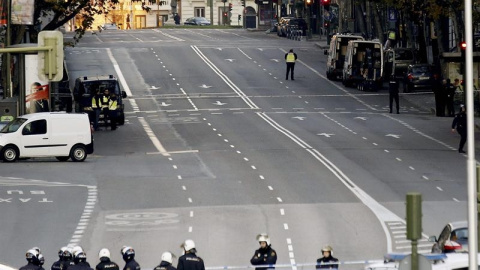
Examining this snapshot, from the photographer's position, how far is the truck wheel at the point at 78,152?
4494 cm

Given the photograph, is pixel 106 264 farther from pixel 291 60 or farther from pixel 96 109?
pixel 291 60

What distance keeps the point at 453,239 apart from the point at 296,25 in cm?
8881

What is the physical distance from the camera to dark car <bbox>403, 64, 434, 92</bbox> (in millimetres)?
69562

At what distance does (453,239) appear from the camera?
24.2 metres

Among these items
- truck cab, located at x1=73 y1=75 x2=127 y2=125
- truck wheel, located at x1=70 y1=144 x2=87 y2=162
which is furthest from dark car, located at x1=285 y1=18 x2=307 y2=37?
truck wheel, located at x1=70 y1=144 x2=87 y2=162

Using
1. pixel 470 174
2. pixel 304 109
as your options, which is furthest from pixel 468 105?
pixel 304 109

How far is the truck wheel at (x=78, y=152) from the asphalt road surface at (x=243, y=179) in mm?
533

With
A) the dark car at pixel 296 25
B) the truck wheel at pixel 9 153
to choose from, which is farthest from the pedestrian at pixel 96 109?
the dark car at pixel 296 25

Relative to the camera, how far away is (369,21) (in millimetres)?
91188

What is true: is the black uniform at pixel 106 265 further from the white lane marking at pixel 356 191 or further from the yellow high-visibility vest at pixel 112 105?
the yellow high-visibility vest at pixel 112 105

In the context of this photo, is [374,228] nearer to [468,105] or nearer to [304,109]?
[468,105]

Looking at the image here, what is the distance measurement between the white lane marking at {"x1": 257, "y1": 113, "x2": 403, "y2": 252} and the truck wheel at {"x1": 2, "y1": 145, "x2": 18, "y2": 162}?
9.53m

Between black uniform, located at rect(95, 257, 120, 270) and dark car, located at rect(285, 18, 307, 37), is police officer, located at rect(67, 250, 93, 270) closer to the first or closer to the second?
black uniform, located at rect(95, 257, 120, 270)

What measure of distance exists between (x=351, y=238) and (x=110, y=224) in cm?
588
